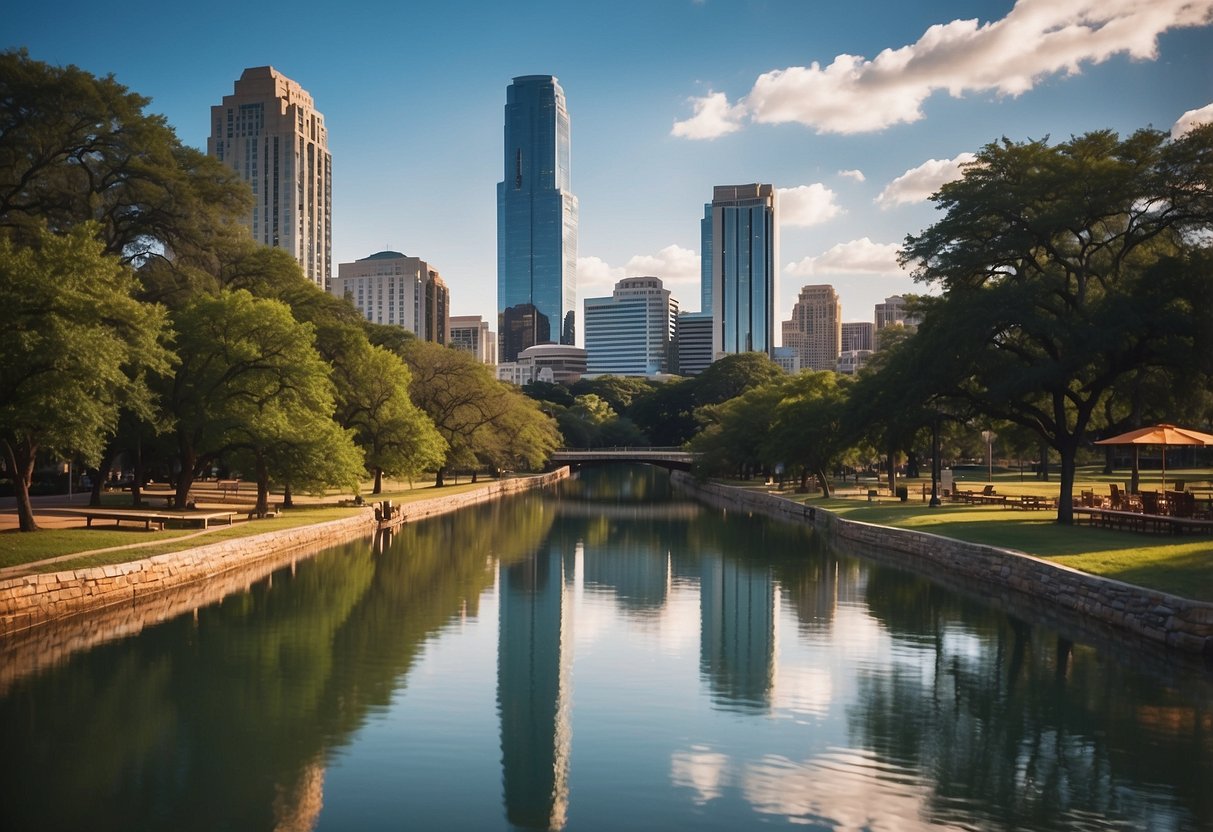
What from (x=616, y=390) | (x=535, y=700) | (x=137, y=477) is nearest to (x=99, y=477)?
(x=137, y=477)

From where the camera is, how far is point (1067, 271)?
1404 inches

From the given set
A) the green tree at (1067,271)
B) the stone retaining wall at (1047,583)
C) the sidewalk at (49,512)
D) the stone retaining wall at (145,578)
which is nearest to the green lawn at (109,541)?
the stone retaining wall at (145,578)

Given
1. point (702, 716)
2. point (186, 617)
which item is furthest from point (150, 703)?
point (702, 716)

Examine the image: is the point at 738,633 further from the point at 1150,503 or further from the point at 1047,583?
the point at 1150,503

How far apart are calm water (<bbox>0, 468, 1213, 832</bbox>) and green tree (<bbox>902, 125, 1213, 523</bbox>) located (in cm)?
1119

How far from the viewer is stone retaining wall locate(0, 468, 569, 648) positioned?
20016mm

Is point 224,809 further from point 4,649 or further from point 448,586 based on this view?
point 448,586

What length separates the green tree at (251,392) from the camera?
37.8 meters

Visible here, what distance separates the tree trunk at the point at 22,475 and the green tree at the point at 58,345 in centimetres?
134

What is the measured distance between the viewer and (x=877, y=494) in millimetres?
56719

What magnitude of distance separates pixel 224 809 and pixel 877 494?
49.8m

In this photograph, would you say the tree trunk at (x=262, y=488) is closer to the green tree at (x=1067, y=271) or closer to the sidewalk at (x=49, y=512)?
the sidewalk at (x=49, y=512)

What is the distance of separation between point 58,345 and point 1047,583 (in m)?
25.2

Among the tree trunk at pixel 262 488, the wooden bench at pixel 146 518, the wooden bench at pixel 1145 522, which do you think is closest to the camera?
the wooden bench at pixel 1145 522
